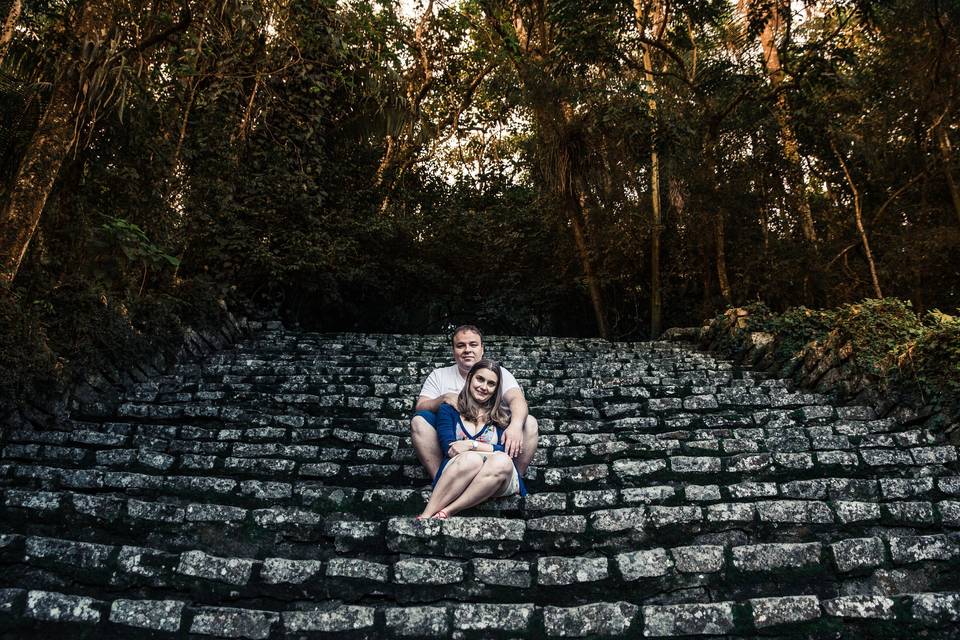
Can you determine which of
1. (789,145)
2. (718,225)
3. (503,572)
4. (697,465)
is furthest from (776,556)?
(789,145)

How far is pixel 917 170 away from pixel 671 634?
9487mm

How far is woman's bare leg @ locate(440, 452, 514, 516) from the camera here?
9.44 ft

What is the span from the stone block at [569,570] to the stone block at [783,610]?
0.57 m

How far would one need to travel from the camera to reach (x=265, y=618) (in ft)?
7.43

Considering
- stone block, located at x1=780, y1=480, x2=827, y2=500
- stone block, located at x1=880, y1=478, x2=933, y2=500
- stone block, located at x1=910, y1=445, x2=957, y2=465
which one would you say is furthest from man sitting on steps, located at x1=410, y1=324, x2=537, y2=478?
stone block, located at x1=910, y1=445, x2=957, y2=465

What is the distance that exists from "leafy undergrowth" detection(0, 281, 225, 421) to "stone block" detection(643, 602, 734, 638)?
13.9 feet

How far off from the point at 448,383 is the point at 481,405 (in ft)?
0.86

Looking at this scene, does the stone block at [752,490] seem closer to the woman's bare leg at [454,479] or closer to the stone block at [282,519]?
the woman's bare leg at [454,479]

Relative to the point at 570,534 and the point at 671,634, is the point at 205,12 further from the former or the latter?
the point at 671,634

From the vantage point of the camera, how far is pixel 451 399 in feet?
10.6

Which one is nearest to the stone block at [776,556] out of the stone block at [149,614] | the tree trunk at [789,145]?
the stone block at [149,614]

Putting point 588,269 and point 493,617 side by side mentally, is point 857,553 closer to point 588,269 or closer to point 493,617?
point 493,617

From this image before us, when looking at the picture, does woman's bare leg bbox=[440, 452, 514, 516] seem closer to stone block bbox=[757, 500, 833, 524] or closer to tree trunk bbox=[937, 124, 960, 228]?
stone block bbox=[757, 500, 833, 524]

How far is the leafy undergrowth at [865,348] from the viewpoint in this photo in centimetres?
428
